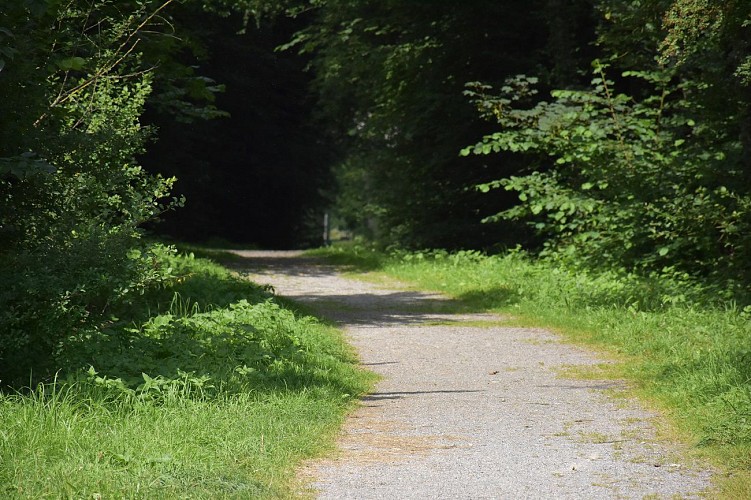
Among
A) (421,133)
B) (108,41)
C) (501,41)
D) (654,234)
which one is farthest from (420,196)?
(108,41)

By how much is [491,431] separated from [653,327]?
531cm

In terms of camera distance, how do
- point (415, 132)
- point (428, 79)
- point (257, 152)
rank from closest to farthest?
point (428, 79) → point (415, 132) → point (257, 152)

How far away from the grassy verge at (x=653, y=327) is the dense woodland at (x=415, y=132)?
776 mm

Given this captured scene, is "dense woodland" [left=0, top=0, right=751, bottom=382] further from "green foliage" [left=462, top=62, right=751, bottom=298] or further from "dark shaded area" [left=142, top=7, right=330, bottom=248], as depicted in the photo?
"dark shaded area" [left=142, top=7, right=330, bottom=248]

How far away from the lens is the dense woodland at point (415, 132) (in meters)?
7.92

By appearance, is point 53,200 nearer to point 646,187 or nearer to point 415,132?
point 646,187

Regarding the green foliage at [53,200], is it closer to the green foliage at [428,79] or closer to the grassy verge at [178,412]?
the grassy verge at [178,412]

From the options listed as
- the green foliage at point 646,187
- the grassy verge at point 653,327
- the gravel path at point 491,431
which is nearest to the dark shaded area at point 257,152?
the grassy verge at point 653,327

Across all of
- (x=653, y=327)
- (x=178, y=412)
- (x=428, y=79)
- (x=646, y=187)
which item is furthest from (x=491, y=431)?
(x=428, y=79)

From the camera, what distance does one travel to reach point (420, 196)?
85.7ft

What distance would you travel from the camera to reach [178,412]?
663 centimetres

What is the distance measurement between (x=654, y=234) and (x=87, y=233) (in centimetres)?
914

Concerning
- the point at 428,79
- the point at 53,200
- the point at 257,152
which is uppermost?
the point at 428,79

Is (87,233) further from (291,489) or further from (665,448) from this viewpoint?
(665,448)
